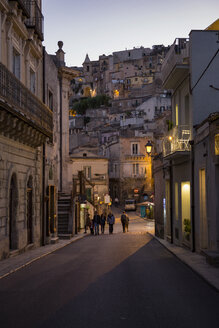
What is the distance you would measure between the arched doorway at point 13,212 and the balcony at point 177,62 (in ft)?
27.1

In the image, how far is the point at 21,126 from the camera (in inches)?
642

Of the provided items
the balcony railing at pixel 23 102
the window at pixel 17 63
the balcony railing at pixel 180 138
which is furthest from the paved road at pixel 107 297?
the window at pixel 17 63

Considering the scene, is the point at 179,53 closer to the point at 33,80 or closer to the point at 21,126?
the point at 33,80

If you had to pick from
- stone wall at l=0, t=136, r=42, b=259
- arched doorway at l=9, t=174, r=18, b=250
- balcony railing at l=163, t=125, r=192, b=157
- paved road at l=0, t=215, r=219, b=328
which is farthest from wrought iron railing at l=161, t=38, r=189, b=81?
paved road at l=0, t=215, r=219, b=328

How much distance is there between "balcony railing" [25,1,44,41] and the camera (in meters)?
19.9

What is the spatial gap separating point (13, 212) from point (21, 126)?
137 inches

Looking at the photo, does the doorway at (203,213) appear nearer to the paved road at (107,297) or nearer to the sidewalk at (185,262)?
the sidewalk at (185,262)

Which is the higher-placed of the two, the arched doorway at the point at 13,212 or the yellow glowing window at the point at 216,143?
the yellow glowing window at the point at 216,143

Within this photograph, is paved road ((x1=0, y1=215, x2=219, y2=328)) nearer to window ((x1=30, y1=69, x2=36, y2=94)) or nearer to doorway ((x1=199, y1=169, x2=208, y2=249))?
doorway ((x1=199, y1=169, x2=208, y2=249))

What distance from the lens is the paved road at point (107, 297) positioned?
285 inches

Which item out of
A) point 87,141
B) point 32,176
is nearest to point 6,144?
point 32,176

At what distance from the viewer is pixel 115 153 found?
7625 cm

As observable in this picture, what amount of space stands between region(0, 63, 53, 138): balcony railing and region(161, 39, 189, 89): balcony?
5721 millimetres

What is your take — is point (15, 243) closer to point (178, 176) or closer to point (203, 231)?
point (203, 231)
